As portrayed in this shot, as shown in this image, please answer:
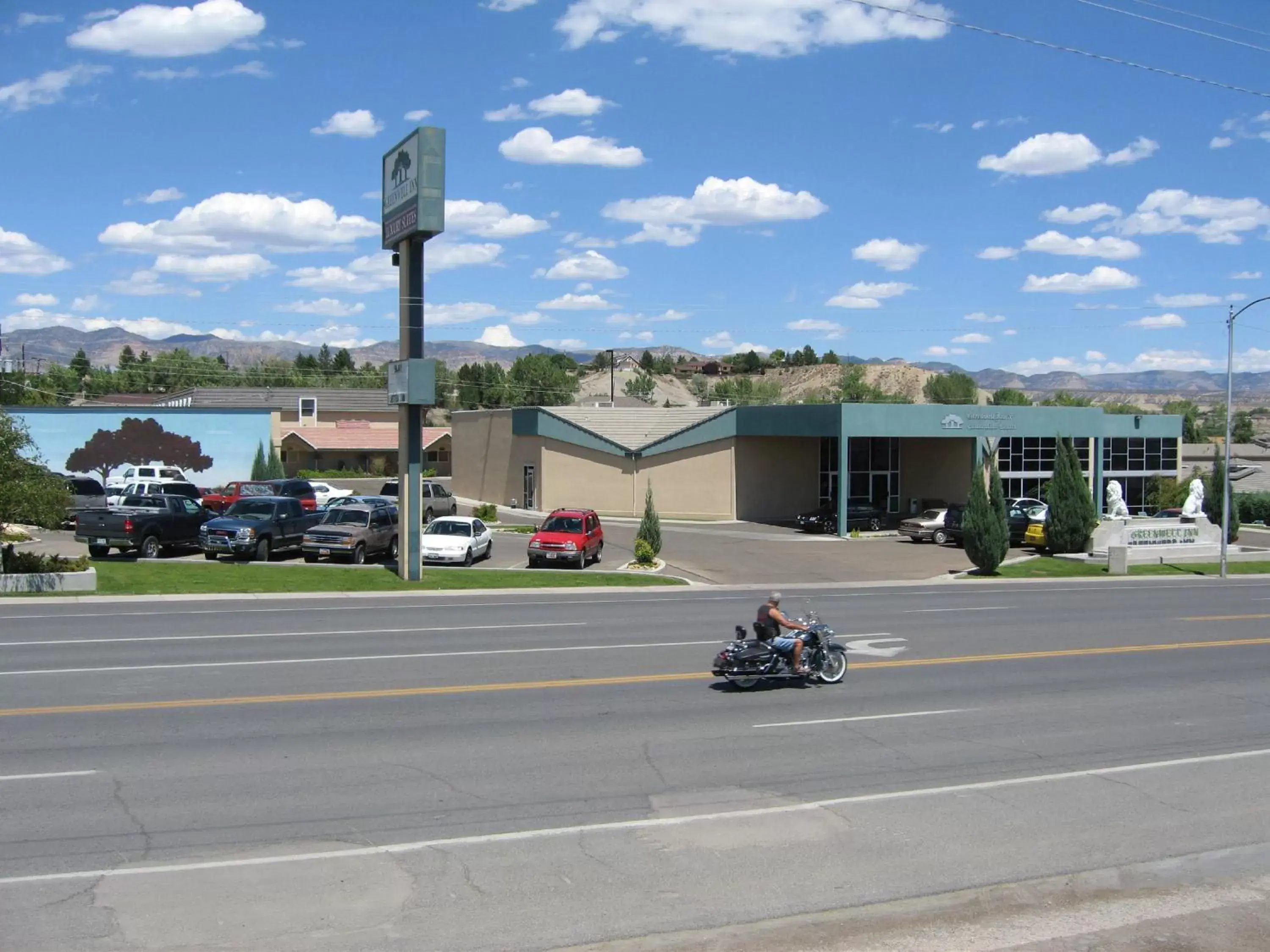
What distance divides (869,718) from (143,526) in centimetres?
2507

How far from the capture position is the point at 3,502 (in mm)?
25203

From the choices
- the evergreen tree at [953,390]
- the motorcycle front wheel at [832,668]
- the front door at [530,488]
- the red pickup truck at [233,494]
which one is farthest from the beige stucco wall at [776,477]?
the evergreen tree at [953,390]

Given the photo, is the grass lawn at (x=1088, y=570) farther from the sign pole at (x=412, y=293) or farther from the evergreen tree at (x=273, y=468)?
the evergreen tree at (x=273, y=468)

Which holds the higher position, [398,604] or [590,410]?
[590,410]

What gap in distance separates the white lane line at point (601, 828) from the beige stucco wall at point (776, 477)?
4314 cm

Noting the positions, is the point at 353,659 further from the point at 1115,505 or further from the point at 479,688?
the point at 1115,505

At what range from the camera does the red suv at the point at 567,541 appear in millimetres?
35344

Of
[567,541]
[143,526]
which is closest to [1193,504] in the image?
[567,541]

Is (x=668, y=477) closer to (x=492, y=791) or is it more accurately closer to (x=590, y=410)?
(x=590, y=410)

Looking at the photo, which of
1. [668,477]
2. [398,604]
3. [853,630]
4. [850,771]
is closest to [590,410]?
[668,477]

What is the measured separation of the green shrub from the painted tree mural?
135 feet

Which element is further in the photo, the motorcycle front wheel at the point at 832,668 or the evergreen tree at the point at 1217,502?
the evergreen tree at the point at 1217,502

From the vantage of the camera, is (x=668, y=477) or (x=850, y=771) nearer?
(x=850, y=771)

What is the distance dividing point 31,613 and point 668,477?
36054 millimetres
